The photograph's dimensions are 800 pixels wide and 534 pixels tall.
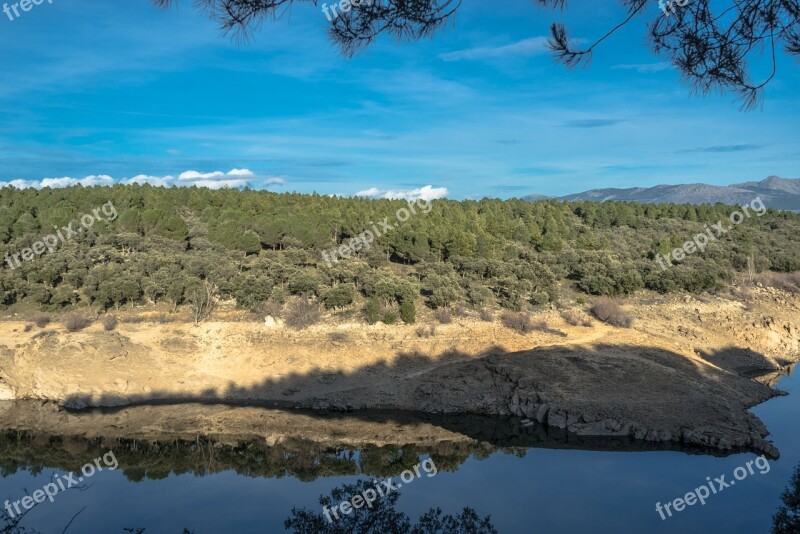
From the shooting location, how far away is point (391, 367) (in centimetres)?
2920

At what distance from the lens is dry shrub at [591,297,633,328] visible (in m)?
35.2

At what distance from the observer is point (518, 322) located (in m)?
33.4

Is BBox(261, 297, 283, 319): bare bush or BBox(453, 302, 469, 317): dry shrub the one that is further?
BBox(453, 302, 469, 317): dry shrub

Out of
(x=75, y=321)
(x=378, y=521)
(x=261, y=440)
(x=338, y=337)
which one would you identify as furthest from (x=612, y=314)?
(x=75, y=321)

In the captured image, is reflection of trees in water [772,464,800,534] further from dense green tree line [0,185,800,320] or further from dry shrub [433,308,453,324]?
dense green tree line [0,185,800,320]

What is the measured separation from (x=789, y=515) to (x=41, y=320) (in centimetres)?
3412

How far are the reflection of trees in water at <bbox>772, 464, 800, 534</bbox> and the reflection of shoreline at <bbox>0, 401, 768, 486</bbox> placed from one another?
5.95 m

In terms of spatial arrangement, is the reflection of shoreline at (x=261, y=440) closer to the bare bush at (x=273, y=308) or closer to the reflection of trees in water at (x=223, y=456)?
the reflection of trees in water at (x=223, y=456)

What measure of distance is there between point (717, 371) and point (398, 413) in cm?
1652

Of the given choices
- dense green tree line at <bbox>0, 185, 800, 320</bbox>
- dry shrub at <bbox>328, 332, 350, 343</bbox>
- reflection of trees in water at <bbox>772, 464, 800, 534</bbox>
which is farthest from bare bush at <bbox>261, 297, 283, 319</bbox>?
reflection of trees in water at <bbox>772, 464, 800, 534</bbox>

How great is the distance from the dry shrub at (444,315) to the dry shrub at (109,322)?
17767mm

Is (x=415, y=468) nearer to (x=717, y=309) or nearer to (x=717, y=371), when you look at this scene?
(x=717, y=371)

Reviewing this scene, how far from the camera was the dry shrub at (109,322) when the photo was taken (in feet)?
100

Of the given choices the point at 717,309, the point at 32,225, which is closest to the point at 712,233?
the point at 717,309
